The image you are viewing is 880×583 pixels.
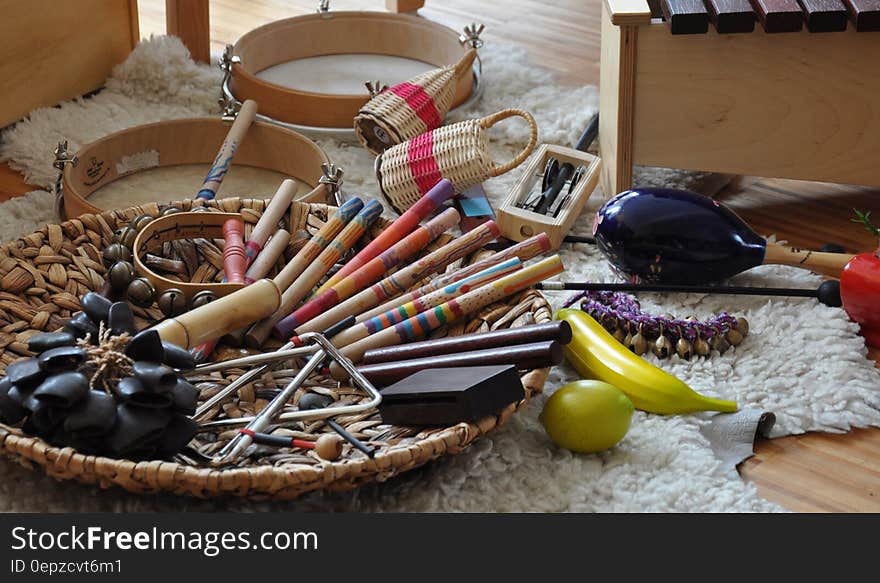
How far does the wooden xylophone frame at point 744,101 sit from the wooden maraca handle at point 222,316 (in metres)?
0.65

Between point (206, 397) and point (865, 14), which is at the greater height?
point (865, 14)

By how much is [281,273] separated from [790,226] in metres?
0.82

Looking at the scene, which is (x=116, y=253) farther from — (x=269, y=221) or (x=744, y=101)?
(x=744, y=101)

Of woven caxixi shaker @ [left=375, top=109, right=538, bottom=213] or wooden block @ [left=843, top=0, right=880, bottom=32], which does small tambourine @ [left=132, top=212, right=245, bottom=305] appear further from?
wooden block @ [left=843, top=0, right=880, bottom=32]

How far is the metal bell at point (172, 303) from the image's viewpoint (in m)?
1.28

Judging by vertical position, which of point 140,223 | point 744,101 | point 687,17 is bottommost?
point 140,223

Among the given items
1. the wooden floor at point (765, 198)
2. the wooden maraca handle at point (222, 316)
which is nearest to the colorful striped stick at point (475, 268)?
the wooden maraca handle at point (222, 316)

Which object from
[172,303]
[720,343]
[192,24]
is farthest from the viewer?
[192,24]

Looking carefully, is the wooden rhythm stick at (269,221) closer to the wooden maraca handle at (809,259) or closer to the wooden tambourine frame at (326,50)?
the wooden tambourine frame at (326,50)

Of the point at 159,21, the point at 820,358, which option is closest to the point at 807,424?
the point at 820,358

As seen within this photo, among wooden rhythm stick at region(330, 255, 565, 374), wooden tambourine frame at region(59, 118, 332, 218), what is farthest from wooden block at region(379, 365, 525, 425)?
wooden tambourine frame at region(59, 118, 332, 218)

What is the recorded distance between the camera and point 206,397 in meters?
1.20

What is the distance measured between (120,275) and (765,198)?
105 cm

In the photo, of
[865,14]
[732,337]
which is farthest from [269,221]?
[865,14]
